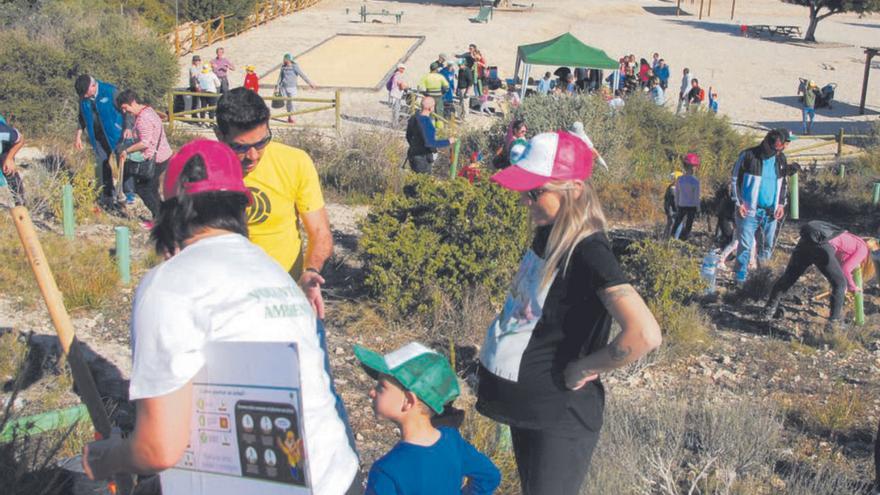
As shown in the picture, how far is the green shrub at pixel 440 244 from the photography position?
7.11m

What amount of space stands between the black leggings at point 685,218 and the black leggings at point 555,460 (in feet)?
23.5

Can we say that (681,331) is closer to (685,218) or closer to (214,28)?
(685,218)

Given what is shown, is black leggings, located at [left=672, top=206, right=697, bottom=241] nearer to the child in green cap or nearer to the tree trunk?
the child in green cap

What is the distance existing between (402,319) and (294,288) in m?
4.82

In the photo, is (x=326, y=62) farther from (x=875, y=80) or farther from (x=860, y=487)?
(x=860, y=487)

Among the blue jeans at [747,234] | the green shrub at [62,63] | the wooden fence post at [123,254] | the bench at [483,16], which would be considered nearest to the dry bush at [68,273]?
the wooden fence post at [123,254]

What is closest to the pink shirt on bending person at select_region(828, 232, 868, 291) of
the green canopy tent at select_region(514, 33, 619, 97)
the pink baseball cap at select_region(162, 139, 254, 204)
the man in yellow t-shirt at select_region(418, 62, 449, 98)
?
the pink baseball cap at select_region(162, 139, 254, 204)

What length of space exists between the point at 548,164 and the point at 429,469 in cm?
97

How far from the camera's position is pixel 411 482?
102 inches

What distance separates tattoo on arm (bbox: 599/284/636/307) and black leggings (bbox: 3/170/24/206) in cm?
760

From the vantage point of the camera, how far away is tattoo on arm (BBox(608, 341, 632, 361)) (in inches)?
102

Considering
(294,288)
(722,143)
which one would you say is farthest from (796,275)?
(722,143)

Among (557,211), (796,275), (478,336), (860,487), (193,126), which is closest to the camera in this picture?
(557,211)

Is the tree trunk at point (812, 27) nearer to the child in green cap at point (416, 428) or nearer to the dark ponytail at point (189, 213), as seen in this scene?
the child in green cap at point (416, 428)
